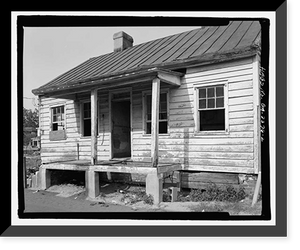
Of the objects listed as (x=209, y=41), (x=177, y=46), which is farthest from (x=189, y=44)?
(x=209, y=41)

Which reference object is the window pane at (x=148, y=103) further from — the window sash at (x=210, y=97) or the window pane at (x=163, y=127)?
the window sash at (x=210, y=97)

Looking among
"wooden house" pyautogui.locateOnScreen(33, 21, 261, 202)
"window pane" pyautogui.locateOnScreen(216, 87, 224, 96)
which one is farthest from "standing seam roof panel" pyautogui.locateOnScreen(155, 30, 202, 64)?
"window pane" pyautogui.locateOnScreen(216, 87, 224, 96)

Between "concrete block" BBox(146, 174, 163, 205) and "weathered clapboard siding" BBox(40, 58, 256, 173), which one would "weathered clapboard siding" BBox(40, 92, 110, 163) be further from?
"concrete block" BBox(146, 174, 163, 205)

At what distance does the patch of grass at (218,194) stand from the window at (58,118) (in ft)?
22.2

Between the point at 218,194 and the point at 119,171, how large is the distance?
2.92 metres

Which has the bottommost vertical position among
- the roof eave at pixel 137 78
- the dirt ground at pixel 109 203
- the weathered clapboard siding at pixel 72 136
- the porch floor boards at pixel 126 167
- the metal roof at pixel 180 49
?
the dirt ground at pixel 109 203

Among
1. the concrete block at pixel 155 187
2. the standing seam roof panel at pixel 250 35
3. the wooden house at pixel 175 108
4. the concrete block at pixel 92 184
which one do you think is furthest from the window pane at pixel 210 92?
the concrete block at pixel 92 184

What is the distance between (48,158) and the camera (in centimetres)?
1248

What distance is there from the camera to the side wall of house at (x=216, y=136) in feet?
24.2

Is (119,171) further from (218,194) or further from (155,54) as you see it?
(155,54)

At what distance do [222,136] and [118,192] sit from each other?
3835 millimetres

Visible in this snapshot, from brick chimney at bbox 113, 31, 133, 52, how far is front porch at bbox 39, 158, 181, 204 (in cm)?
694
